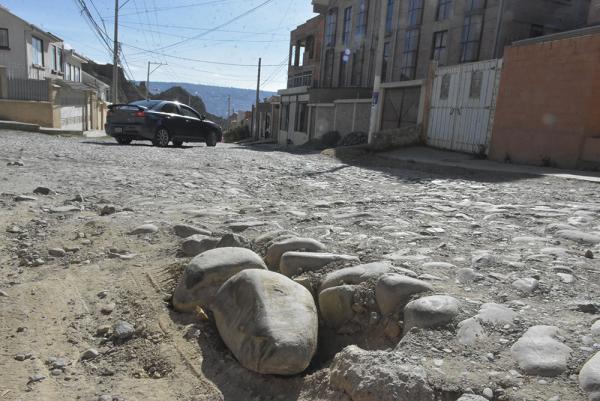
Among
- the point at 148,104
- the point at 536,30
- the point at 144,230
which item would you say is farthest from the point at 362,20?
the point at 144,230

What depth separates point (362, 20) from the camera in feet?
102

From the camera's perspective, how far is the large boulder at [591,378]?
1.78 metres

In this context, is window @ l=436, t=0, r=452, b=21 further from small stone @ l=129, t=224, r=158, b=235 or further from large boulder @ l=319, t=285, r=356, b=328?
large boulder @ l=319, t=285, r=356, b=328

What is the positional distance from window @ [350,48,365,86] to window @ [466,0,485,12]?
9.79 m

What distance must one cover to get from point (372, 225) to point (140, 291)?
214 centimetres

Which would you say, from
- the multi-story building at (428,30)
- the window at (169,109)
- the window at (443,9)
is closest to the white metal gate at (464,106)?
the multi-story building at (428,30)

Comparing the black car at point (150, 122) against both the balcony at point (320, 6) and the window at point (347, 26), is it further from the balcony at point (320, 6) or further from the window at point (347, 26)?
the balcony at point (320, 6)

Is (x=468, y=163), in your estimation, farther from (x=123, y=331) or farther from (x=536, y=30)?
(x=536, y=30)

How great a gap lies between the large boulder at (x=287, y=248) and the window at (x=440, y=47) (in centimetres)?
2190

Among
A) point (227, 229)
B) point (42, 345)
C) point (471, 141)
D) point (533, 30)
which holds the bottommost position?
point (42, 345)

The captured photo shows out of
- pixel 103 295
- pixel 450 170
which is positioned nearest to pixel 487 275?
pixel 103 295

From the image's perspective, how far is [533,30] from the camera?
20.6m

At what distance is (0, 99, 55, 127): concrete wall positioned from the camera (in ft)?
71.6

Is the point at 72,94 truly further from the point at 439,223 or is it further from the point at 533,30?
the point at 439,223
